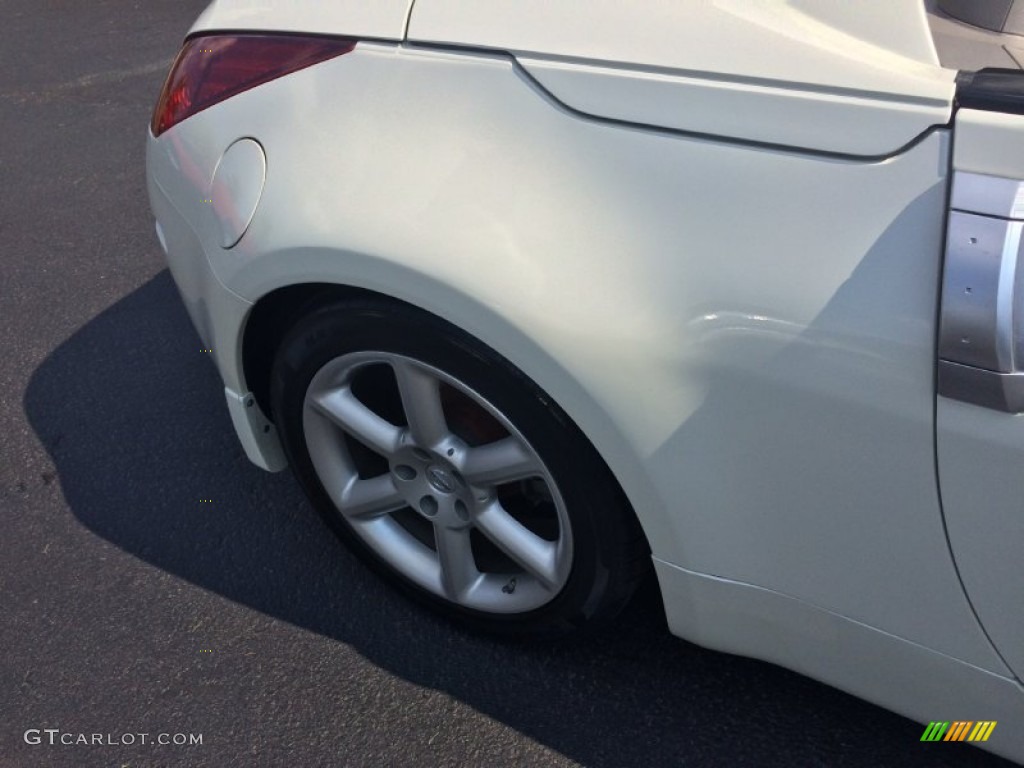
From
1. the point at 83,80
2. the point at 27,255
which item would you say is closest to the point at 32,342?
the point at 27,255

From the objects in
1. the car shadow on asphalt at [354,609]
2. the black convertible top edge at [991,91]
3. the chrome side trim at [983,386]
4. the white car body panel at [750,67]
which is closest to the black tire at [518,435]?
the car shadow on asphalt at [354,609]

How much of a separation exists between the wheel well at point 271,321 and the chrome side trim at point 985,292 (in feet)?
2.79

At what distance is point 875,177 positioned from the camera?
3.90 ft

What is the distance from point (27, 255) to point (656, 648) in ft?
8.38

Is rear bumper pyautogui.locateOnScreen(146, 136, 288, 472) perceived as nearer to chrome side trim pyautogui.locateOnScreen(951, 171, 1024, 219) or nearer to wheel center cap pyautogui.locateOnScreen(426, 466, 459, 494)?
wheel center cap pyautogui.locateOnScreen(426, 466, 459, 494)

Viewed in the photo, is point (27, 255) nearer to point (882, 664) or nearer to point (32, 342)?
point (32, 342)

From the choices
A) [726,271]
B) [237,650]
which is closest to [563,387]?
[726,271]

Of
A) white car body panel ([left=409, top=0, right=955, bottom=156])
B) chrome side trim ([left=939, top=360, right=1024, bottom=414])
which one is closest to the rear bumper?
white car body panel ([left=409, top=0, right=955, bottom=156])

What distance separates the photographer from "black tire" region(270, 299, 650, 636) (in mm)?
1509

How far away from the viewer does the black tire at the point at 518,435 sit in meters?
1.51

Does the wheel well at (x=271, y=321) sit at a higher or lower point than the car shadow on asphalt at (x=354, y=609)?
higher

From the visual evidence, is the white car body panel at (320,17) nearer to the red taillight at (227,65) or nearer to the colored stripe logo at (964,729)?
the red taillight at (227,65)

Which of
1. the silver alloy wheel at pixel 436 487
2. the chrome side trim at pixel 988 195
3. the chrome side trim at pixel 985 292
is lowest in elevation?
the silver alloy wheel at pixel 436 487

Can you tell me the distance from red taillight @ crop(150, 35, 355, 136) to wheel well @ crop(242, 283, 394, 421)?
385mm
